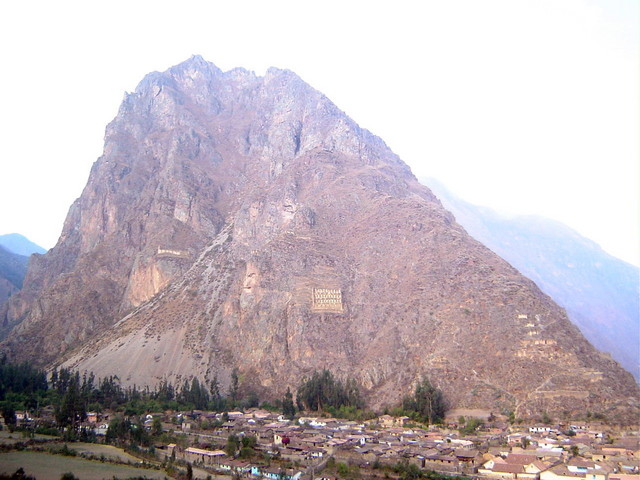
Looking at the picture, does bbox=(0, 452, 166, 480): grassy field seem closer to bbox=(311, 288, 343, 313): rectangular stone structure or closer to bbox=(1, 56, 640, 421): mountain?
bbox=(1, 56, 640, 421): mountain

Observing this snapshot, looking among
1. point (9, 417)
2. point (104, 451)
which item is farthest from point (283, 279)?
point (104, 451)

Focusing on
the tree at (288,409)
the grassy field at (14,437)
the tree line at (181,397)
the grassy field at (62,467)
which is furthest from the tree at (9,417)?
the tree at (288,409)

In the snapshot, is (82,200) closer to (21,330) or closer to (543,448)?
(21,330)

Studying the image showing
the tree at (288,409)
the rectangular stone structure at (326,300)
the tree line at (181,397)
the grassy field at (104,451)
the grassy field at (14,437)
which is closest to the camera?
the grassy field at (104,451)

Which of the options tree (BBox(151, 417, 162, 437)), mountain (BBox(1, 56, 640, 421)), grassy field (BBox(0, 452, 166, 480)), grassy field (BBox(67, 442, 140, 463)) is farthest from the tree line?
grassy field (BBox(0, 452, 166, 480))

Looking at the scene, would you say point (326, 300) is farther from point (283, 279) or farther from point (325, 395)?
point (325, 395)

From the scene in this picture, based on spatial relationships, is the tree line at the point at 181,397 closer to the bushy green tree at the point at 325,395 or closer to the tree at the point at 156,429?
the bushy green tree at the point at 325,395

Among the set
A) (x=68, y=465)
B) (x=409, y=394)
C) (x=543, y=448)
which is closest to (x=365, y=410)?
(x=409, y=394)
